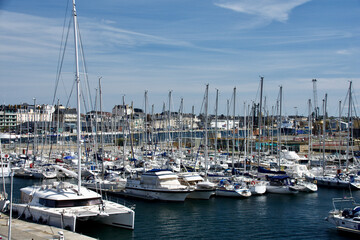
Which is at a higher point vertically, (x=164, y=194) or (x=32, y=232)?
(x=32, y=232)

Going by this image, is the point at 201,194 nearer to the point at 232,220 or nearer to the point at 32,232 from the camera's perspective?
the point at 232,220

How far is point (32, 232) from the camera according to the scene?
74.7 feet

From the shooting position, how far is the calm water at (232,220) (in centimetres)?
2838

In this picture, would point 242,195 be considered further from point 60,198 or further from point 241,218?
point 60,198

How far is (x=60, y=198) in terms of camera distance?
2703 cm

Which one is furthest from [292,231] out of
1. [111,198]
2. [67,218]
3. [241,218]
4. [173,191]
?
[111,198]

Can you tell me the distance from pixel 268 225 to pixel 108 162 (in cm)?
4034

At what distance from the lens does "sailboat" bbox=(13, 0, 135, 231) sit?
84.9 ft

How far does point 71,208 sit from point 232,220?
13.5 metres

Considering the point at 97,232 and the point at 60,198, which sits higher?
the point at 60,198

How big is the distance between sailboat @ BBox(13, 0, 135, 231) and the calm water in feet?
3.59

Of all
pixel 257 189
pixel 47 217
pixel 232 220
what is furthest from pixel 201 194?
pixel 47 217

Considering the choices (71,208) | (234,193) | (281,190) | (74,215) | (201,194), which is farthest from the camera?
(281,190)

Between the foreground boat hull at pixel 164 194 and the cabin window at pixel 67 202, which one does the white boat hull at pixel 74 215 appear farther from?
the foreground boat hull at pixel 164 194
